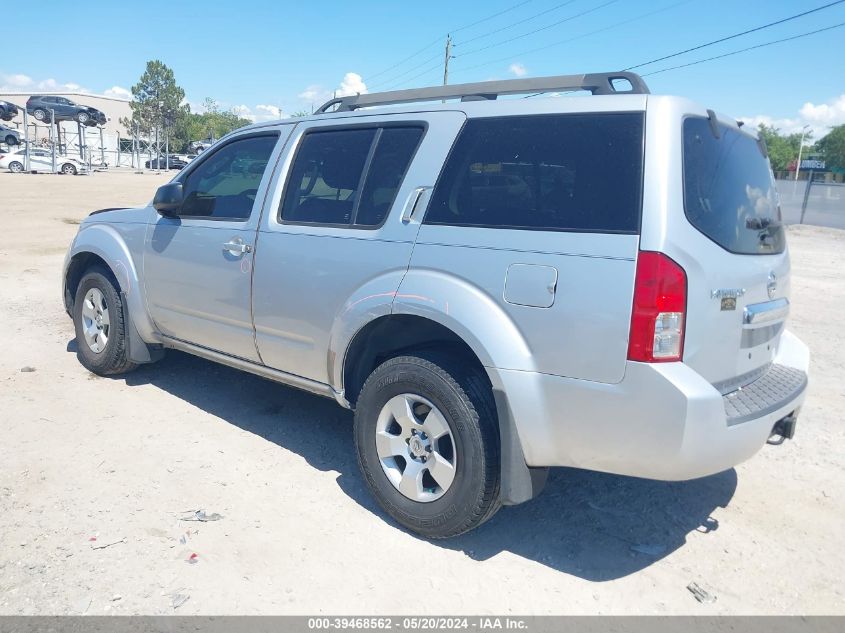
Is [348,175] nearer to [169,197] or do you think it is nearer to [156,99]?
[169,197]

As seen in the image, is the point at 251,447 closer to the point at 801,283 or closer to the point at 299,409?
the point at 299,409

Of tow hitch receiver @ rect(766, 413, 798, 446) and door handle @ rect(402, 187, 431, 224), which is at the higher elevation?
door handle @ rect(402, 187, 431, 224)

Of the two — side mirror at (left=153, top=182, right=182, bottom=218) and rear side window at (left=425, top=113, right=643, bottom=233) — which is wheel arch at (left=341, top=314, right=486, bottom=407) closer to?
rear side window at (left=425, top=113, right=643, bottom=233)

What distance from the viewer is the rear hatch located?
A: 2727mm

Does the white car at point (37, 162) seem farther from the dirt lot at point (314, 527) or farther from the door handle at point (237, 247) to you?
the door handle at point (237, 247)

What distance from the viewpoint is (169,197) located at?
458 centimetres

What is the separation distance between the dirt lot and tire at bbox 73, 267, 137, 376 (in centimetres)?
20

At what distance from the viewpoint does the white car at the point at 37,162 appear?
108 feet

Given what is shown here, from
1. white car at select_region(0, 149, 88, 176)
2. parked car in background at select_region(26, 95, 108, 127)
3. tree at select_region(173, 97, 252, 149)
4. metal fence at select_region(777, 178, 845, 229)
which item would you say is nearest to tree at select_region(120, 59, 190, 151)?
tree at select_region(173, 97, 252, 149)

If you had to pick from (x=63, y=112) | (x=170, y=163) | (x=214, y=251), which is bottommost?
(x=214, y=251)

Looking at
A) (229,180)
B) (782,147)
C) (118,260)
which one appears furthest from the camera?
(782,147)

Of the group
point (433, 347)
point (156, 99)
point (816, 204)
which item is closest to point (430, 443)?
point (433, 347)

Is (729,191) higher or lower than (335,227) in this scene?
higher

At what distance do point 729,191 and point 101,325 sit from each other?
4.54 metres
